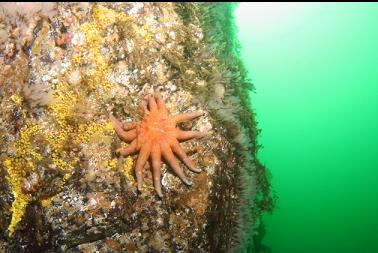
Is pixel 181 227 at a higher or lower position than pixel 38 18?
lower

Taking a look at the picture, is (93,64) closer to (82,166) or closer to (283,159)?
(82,166)

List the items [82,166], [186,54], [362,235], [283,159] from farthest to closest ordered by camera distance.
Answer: [283,159] < [362,235] < [186,54] < [82,166]

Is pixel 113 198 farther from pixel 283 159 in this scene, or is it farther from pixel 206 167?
pixel 283 159

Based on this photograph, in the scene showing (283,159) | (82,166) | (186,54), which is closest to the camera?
(82,166)

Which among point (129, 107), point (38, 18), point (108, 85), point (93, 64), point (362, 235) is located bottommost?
point (362, 235)

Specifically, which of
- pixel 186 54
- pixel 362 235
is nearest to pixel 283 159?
pixel 362 235

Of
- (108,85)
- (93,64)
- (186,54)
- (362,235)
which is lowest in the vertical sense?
(362,235)

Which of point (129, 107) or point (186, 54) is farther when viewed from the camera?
point (186, 54)

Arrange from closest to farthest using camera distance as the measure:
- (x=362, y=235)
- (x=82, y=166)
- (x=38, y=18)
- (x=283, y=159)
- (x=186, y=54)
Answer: (x=82, y=166) < (x=38, y=18) < (x=186, y=54) < (x=362, y=235) < (x=283, y=159)

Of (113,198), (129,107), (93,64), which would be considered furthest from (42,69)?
(113,198)
